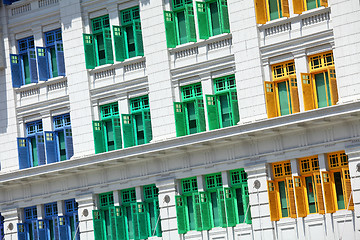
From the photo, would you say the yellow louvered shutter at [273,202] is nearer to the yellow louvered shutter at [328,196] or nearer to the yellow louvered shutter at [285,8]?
the yellow louvered shutter at [328,196]

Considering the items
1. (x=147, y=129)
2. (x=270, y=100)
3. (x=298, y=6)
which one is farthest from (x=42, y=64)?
(x=298, y=6)

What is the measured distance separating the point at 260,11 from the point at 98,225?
9.22 metres

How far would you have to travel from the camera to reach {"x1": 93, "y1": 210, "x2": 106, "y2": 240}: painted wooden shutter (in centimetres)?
3406

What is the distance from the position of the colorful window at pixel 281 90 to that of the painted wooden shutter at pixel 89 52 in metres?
7.07

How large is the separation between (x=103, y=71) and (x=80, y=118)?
5.94 feet

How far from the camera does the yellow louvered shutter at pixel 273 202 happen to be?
3009 cm

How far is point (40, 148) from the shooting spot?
118 ft

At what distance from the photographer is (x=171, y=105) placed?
32.6m

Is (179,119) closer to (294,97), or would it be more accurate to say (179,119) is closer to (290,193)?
(294,97)

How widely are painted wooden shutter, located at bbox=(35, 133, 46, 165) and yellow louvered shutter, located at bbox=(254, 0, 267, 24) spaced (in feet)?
31.9

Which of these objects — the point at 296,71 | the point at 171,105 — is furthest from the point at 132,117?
the point at 296,71

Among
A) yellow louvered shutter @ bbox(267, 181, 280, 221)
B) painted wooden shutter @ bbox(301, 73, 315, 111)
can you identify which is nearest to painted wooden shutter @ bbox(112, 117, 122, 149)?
yellow louvered shutter @ bbox(267, 181, 280, 221)

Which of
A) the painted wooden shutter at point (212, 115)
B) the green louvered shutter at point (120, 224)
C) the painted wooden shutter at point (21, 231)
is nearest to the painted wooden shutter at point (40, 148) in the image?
the painted wooden shutter at point (21, 231)

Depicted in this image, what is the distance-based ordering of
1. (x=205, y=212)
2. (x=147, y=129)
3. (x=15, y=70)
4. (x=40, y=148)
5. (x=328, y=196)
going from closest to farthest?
(x=328, y=196) < (x=205, y=212) < (x=147, y=129) < (x=40, y=148) < (x=15, y=70)
